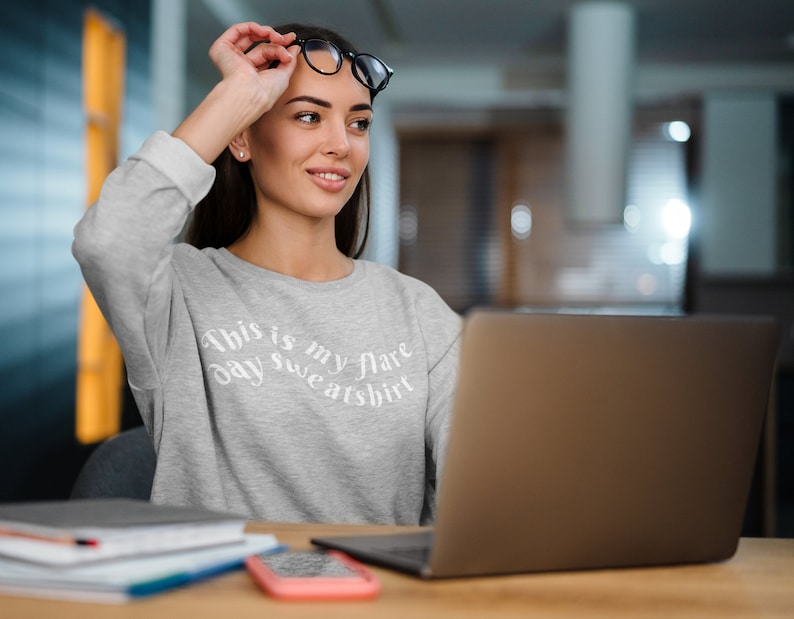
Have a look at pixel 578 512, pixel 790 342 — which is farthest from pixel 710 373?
pixel 790 342

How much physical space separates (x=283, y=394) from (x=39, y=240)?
2195mm

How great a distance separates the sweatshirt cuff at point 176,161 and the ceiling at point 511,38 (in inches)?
167

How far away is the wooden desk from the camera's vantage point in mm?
627

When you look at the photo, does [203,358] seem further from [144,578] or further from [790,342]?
[790,342]

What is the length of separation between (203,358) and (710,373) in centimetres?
72

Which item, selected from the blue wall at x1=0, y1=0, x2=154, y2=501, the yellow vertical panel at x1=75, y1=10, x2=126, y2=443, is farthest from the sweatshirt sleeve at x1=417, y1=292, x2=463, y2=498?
the yellow vertical panel at x1=75, y1=10, x2=126, y2=443

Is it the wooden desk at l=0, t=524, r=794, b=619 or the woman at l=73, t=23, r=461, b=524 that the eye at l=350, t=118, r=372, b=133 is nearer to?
the woman at l=73, t=23, r=461, b=524

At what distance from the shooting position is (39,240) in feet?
10.2

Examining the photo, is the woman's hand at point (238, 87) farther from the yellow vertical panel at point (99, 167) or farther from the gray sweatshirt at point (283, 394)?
the yellow vertical panel at point (99, 167)

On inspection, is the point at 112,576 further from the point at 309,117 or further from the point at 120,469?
the point at 309,117

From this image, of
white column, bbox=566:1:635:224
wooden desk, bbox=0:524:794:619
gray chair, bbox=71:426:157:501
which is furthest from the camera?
white column, bbox=566:1:635:224

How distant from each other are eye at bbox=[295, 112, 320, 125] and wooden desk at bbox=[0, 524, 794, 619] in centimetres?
80

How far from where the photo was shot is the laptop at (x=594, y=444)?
0.68 metres

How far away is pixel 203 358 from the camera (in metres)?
1.23
